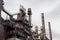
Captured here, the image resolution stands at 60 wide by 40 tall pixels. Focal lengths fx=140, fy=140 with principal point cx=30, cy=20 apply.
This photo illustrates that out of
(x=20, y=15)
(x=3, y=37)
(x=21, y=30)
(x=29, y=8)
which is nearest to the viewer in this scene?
(x=3, y=37)

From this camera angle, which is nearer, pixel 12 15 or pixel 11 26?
pixel 11 26

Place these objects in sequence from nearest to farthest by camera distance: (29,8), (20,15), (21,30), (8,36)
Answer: (8,36)
(21,30)
(20,15)
(29,8)

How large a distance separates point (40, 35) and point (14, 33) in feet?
81.5

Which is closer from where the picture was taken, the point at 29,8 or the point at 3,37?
the point at 3,37

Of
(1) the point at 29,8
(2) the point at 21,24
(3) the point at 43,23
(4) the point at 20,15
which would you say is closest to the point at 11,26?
(2) the point at 21,24

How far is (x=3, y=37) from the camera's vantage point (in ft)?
127

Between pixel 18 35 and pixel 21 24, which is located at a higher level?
pixel 21 24

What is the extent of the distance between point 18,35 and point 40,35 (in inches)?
898

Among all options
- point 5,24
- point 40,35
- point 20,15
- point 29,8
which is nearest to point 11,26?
point 5,24

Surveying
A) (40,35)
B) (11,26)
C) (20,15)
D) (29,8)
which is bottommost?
(40,35)

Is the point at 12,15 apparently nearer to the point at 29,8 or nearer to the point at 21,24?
the point at 21,24

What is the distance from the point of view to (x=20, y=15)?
48938 millimetres

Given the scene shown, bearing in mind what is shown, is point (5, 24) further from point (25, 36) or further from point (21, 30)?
point (25, 36)

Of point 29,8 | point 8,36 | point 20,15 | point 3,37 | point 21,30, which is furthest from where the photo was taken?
point 29,8
